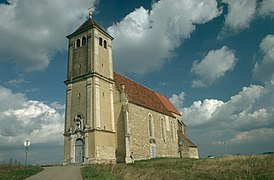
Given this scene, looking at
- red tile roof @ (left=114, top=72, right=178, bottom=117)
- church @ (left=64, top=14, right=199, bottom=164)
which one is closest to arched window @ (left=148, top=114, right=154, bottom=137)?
church @ (left=64, top=14, right=199, bottom=164)

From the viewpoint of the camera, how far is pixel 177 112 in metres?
53.2

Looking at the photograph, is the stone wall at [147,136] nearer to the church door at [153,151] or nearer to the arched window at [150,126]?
the church door at [153,151]

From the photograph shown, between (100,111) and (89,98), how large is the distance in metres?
1.93

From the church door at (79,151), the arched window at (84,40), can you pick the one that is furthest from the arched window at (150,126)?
the arched window at (84,40)

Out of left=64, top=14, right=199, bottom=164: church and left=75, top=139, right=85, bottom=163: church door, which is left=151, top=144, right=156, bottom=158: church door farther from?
left=75, top=139, right=85, bottom=163: church door

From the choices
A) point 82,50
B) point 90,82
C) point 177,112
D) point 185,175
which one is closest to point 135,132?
point 90,82

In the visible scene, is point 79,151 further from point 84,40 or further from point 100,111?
point 84,40

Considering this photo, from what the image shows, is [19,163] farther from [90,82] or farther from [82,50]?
[82,50]

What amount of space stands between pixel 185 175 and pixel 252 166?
5142 mm

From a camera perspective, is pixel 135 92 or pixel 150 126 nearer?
pixel 150 126

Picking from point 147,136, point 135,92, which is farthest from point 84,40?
point 147,136

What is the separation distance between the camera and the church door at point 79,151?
2862 centimetres

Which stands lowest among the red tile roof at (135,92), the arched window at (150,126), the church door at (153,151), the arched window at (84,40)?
the church door at (153,151)

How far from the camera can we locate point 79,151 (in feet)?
94.8
